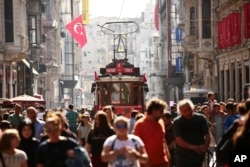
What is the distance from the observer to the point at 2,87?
53.8 metres

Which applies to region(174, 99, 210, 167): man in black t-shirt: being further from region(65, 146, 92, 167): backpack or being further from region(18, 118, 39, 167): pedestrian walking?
region(65, 146, 92, 167): backpack

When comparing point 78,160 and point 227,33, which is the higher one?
point 227,33

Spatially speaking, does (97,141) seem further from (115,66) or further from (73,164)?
(115,66)

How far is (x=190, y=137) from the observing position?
14.6 metres

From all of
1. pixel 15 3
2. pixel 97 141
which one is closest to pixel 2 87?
pixel 15 3

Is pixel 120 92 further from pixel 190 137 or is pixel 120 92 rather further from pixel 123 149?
pixel 123 149

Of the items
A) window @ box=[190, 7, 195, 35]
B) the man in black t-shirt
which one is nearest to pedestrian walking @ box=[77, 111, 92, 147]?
the man in black t-shirt

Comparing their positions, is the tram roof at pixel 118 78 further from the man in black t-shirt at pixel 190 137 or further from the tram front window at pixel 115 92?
the man in black t-shirt at pixel 190 137

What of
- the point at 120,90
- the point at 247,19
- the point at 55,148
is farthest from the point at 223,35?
the point at 55,148

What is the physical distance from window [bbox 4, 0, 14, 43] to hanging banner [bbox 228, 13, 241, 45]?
12.7 meters

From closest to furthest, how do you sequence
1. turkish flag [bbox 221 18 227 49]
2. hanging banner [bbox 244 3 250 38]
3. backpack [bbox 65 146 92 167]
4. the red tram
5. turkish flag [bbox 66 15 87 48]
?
backpack [bbox 65 146 92 167]
the red tram
hanging banner [bbox 244 3 250 38]
turkish flag [bbox 221 18 227 49]
turkish flag [bbox 66 15 87 48]

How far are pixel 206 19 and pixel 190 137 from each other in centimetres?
4622

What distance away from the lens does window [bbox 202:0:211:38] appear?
195 ft

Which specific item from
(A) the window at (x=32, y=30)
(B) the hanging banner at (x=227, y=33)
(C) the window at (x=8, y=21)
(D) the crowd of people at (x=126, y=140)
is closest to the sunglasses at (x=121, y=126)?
(D) the crowd of people at (x=126, y=140)
